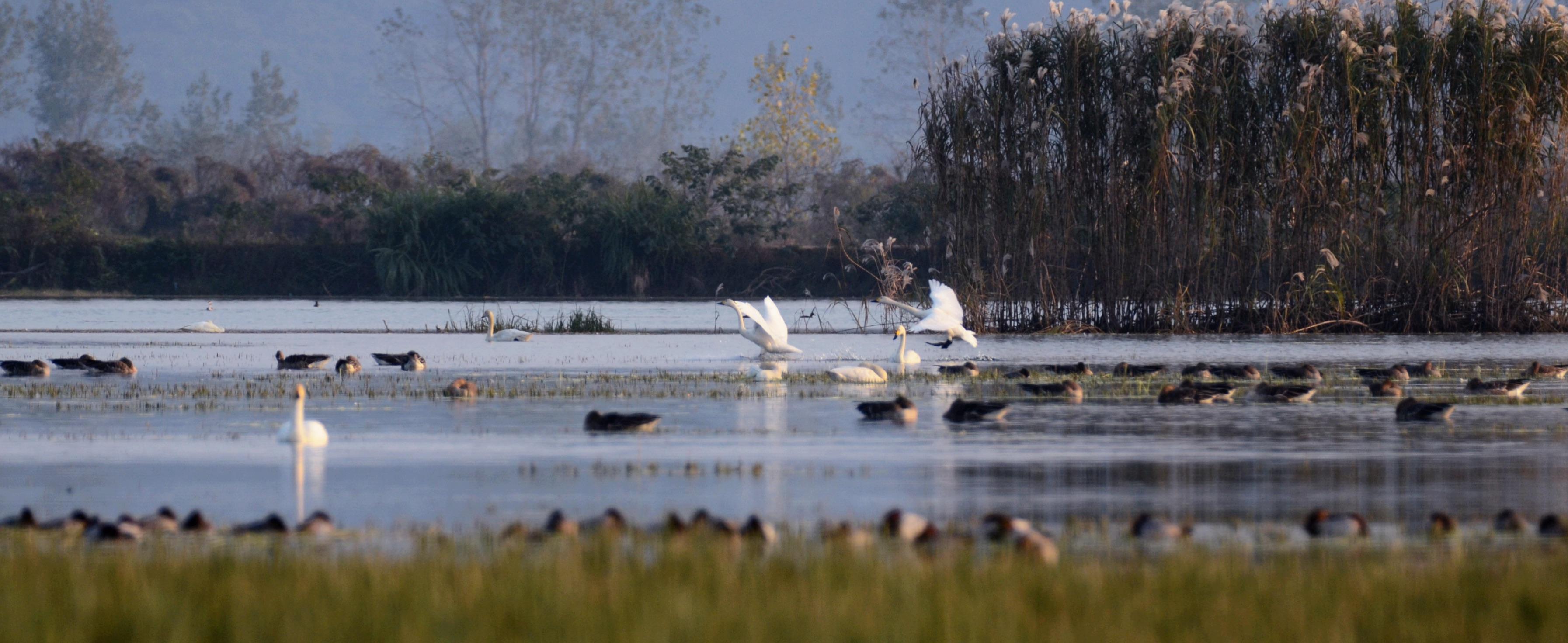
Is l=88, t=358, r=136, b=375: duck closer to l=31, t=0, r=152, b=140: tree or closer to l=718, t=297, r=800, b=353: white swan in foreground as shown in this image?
l=718, t=297, r=800, b=353: white swan in foreground

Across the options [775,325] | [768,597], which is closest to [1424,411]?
[768,597]

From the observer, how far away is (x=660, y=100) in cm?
14438

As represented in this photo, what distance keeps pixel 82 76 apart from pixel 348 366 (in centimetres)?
11610

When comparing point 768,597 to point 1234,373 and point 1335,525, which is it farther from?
point 1234,373

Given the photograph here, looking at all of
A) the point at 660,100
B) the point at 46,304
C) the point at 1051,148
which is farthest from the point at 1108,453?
the point at 660,100

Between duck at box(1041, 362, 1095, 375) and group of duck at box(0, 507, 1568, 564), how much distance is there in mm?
10909

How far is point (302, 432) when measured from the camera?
11047 mm

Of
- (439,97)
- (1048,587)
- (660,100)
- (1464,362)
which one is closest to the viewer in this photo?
(1048,587)

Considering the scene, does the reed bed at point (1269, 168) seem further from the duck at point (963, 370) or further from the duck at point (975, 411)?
the duck at point (975, 411)

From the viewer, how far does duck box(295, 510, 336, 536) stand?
24.2ft

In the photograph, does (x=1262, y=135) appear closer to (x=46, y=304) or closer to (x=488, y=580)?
(x=488, y=580)

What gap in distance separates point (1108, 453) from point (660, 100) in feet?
444

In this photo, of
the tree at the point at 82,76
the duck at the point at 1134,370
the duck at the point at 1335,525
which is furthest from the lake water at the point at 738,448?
the tree at the point at 82,76

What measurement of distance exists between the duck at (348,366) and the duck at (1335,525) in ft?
45.0
